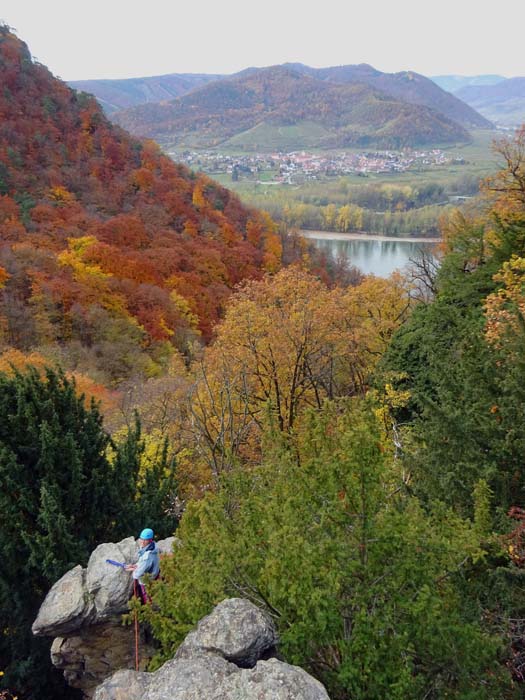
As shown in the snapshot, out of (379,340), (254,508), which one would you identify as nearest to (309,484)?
(254,508)

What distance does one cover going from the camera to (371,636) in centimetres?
534

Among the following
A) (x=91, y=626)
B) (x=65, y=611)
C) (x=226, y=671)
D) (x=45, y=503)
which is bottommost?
(x=91, y=626)

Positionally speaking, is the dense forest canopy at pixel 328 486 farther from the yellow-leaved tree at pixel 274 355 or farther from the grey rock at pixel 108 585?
the grey rock at pixel 108 585

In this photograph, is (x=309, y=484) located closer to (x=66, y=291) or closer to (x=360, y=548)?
(x=360, y=548)

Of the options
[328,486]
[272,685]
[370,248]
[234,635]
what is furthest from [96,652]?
[370,248]

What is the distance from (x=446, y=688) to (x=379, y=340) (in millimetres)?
21806

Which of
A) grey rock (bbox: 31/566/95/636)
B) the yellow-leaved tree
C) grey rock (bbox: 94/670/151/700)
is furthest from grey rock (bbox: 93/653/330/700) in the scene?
the yellow-leaved tree

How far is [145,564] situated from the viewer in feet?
27.0

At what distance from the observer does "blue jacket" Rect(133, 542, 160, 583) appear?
8133mm

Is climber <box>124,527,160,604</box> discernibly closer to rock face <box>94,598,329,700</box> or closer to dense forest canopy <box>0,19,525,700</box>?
dense forest canopy <box>0,19,525,700</box>

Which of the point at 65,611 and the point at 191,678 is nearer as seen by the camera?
the point at 191,678

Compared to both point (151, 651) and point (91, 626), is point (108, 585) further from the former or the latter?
point (151, 651)

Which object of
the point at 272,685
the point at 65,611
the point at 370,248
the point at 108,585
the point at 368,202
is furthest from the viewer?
the point at 368,202

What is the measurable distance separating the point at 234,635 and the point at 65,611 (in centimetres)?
408
